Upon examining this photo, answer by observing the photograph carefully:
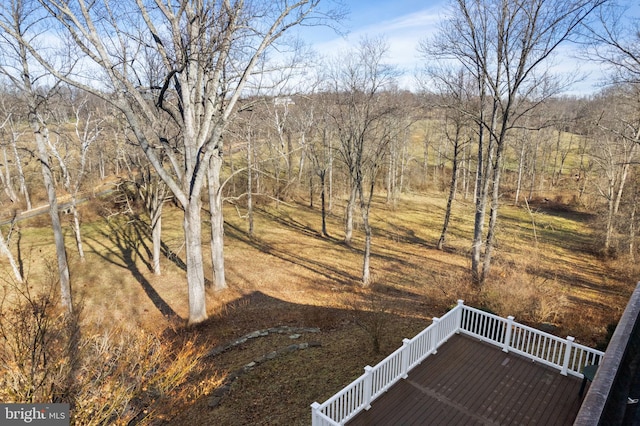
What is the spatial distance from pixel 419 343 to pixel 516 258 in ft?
49.7

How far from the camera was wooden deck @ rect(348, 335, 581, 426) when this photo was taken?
6.35 m

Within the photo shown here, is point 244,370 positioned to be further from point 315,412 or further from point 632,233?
point 632,233

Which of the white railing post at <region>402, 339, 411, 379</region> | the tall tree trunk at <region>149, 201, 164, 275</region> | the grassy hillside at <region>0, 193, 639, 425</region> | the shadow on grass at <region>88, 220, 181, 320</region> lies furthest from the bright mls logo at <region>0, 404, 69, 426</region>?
the tall tree trunk at <region>149, 201, 164, 275</region>

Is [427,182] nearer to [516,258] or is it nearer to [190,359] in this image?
[516,258]

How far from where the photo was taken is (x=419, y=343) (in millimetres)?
7793

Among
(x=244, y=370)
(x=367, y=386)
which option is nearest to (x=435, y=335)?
(x=367, y=386)

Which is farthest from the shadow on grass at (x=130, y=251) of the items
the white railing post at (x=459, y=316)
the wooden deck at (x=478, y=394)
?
the white railing post at (x=459, y=316)

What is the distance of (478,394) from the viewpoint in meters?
6.97

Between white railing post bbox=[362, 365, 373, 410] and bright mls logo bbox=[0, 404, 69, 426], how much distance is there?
179 inches

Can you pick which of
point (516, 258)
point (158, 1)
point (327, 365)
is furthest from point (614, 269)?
point (158, 1)

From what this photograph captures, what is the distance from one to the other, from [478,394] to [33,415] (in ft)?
A: 24.4

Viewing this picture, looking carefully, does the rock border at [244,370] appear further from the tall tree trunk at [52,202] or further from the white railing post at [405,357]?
the tall tree trunk at [52,202]

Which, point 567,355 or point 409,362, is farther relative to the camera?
point 409,362

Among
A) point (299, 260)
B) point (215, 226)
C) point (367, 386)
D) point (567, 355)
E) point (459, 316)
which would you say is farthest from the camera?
point (299, 260)
